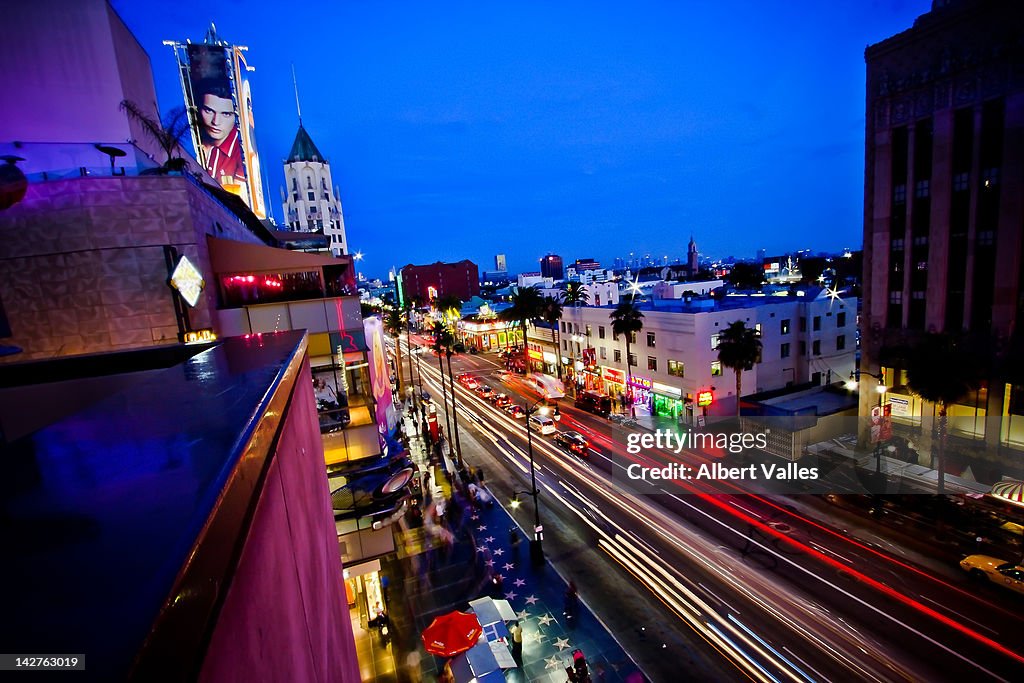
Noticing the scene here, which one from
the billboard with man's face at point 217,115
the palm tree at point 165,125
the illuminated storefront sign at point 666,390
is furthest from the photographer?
the billboard with man's face at point 217,115

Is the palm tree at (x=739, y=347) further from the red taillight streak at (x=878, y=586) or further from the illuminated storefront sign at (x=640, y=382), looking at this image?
the red taillight streak at (x=878, y=586)

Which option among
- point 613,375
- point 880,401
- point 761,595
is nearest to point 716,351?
point 880,401

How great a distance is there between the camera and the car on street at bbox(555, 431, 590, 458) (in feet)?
108

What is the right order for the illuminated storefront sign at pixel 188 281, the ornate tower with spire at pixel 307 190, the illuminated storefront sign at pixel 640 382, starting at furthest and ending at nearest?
the ornate tower with spire at pixel 307 190 → the illuminated storefront sign at pixel 640 382 → the illuminated storefront sign at pixel 188 281

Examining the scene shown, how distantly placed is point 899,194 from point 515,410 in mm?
32797

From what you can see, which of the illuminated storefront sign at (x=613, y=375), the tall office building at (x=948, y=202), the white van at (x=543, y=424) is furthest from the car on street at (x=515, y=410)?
the tall office building at (x=948, y=202)

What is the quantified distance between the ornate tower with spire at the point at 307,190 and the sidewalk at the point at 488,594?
86308 mm

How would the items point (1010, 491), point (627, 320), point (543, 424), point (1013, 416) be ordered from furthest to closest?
1. point (627, 320)
2. point (543, 424)
3. point (1013, 416)
4. point (1010, 491)

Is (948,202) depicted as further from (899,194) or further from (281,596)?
(281,596)

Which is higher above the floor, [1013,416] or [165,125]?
[165,125]

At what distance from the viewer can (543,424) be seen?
125 ft

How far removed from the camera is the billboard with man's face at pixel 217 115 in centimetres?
4609

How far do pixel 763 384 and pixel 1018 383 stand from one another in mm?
16334

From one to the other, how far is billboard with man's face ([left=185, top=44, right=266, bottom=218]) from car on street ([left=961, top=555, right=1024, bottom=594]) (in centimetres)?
5733
